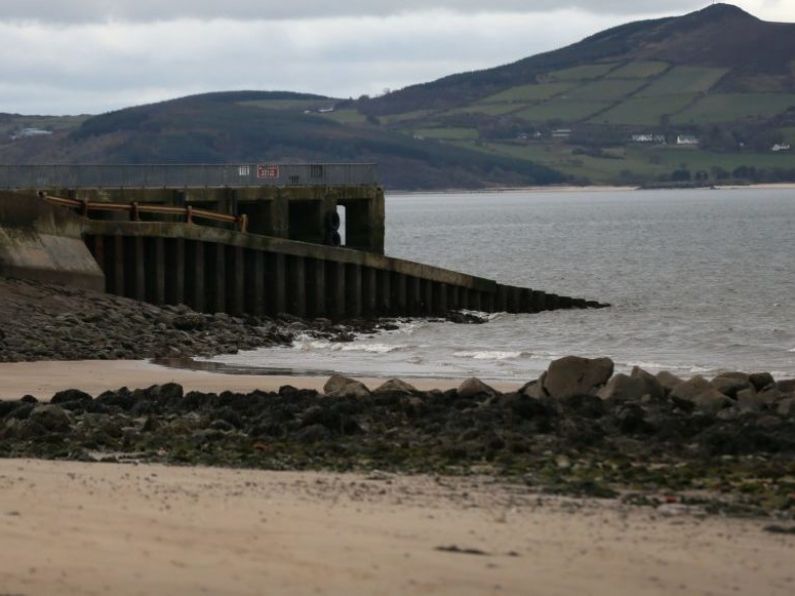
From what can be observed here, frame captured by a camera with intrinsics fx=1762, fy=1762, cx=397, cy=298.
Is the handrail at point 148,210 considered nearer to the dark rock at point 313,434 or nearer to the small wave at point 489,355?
the small wave at point 489,355

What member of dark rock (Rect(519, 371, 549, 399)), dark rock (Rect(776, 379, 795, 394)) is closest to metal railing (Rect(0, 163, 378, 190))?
dark rock (Rect(519, 371, 549, 399))

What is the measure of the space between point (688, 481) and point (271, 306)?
24617 mm

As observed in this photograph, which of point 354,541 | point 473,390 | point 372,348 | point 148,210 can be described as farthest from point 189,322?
point 354,541

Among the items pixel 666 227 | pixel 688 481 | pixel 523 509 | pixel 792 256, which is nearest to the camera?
pixel 523 509

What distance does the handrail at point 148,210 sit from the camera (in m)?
38.1

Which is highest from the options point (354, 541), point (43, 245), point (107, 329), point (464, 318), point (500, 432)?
point (43, 245)

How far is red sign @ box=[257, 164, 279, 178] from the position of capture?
46.3 metres

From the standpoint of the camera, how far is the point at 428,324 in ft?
137

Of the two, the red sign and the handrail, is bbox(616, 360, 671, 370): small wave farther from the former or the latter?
the red sign

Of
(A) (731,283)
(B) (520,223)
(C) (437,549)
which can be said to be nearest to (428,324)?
(A) (731,283)

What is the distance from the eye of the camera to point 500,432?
1877 cm

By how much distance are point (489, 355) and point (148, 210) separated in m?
9.04

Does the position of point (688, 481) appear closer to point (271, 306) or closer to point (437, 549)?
point (437, 549)

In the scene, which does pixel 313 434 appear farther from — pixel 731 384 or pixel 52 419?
pixel 731 384
